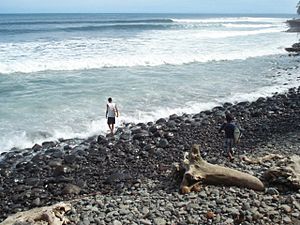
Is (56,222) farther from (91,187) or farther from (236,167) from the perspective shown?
(236,167)

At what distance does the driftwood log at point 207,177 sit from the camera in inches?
302

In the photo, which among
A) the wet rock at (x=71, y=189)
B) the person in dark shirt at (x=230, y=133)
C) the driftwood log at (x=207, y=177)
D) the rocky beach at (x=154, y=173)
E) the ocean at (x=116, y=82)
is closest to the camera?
the rocky beach at (x=154, y=173)

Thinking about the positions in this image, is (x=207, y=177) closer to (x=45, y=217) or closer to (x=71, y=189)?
(x=71, y=189)

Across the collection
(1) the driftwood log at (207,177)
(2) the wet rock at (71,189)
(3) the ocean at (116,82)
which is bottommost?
(2) the wet rock at (71,189)

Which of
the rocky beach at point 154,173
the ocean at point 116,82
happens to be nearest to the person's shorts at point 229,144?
the rocky beach at point 154,173

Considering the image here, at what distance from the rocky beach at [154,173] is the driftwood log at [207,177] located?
147mm

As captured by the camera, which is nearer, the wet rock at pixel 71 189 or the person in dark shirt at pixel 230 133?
the wet rock at pixel 71 189

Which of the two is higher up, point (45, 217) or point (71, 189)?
point (45, 217)

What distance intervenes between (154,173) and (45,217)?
3.53 m

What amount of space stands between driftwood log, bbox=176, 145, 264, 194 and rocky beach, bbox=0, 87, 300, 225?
0.15m

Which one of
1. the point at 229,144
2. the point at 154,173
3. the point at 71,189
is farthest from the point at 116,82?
the point at 71,189

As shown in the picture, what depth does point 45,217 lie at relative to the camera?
657 cm

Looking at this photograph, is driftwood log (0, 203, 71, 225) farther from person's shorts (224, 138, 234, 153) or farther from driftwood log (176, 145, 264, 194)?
person's shorts (224, 138, 234, 153)

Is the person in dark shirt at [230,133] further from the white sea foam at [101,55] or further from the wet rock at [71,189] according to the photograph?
the white sea foam at [101,55]
